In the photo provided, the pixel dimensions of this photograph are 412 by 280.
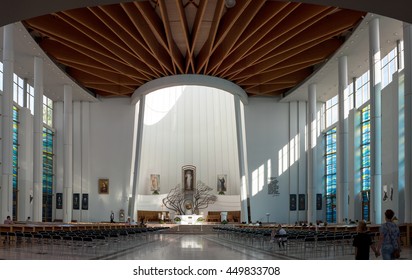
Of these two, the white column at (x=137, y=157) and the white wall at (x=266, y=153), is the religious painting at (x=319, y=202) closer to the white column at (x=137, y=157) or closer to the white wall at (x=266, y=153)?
the white wall at (x=266, y=153)

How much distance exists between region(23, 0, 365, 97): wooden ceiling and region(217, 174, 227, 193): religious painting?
38.1ft

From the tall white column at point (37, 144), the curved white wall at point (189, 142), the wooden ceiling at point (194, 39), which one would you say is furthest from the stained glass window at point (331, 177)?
the tall white column at point (37, 144)

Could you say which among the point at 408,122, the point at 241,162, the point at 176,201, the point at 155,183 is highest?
the point at 408,122

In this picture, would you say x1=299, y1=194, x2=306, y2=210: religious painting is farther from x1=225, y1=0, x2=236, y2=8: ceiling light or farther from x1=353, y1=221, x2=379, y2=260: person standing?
x1=353, y1=221, x2=379, y2=260: person standing

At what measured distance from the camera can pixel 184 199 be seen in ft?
154

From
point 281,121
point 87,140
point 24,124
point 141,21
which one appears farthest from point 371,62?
point 87,140

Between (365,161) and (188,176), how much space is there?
18499 millimetres

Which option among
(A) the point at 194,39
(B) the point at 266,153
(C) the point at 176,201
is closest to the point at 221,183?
(C) the point at 176,201

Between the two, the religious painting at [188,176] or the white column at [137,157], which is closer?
the white column at [137,157]

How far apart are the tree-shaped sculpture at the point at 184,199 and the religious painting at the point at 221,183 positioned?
0.86 metres

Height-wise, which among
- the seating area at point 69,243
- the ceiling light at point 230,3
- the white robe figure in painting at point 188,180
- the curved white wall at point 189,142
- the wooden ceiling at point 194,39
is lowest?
Result: the seating area at point 69,243

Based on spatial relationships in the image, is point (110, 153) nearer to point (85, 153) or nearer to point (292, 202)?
point (85, 153)

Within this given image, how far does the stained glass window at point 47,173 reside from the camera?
41.6m
